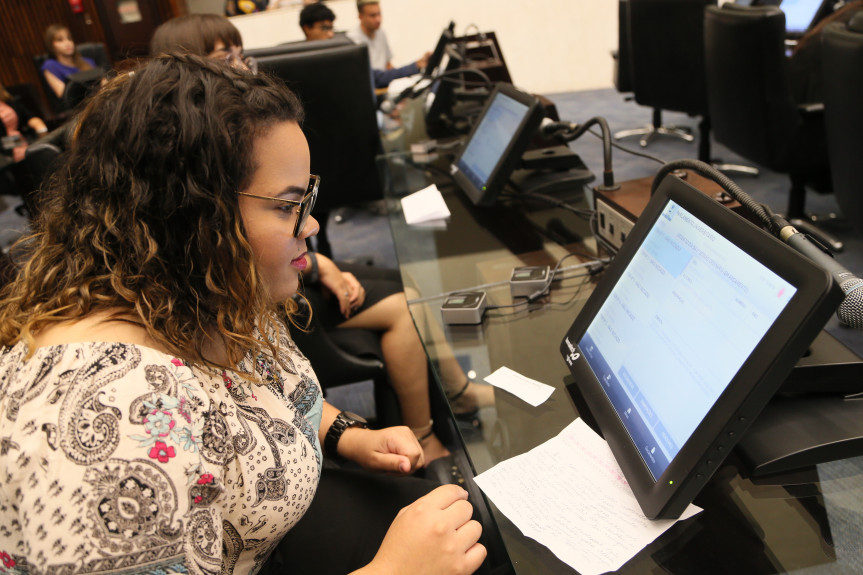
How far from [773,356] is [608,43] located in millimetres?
6821

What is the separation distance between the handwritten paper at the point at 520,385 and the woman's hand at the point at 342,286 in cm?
73

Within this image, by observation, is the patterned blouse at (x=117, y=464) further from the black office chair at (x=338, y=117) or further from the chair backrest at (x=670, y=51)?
the chair backrest at (x=670, y=51)

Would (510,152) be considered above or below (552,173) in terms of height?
above

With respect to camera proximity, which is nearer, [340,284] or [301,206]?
[301,206]

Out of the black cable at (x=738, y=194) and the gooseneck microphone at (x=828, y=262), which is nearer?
the gooseneck microphone at (x=828, y=262)

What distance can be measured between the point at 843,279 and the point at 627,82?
3.84 metres

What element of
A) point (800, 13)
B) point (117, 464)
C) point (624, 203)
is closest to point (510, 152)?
point (624, 203)

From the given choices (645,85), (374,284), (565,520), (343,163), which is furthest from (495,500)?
(645,85)

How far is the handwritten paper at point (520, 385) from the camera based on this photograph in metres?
1.04

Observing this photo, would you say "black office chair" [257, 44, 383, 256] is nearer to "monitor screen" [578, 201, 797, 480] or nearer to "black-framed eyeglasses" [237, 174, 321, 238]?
"black-framed eyeglasses" [237, 174, 321, 238]

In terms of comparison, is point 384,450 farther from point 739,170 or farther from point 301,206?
point 739,170


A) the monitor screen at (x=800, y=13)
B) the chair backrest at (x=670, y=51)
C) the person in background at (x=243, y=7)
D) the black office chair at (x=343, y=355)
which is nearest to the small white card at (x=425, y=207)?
the black office chair at (x=343, y=355)

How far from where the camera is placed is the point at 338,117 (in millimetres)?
2580

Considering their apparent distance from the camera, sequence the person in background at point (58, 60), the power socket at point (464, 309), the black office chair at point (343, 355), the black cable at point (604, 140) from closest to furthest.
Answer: the power socket at point (464, 309) → the black cable at point (604, 140) → the black office chair at point (343, 355) → the person in background at point (58, 60)
